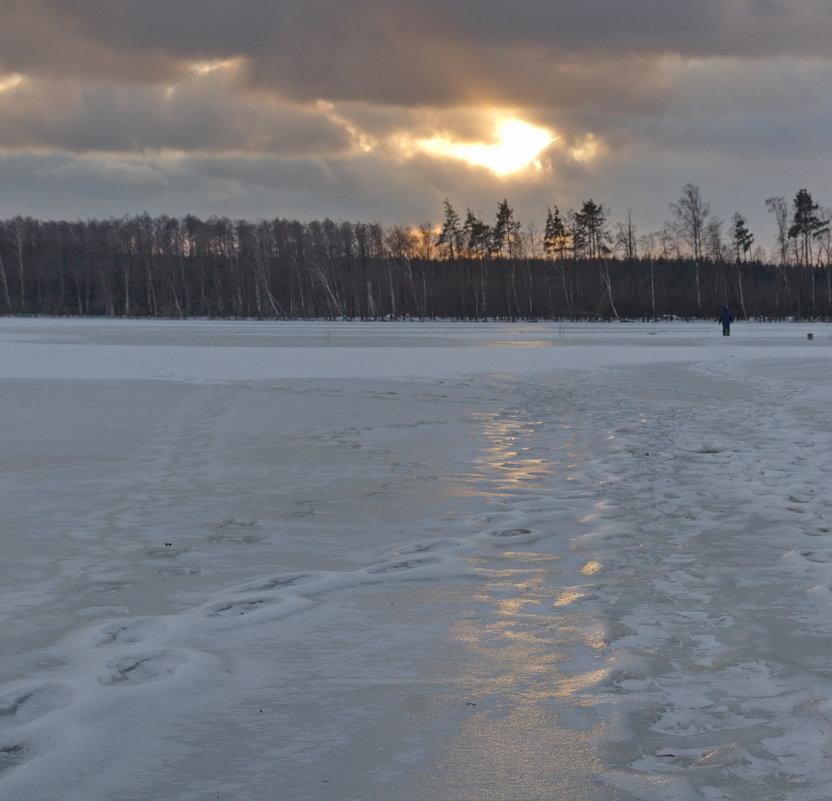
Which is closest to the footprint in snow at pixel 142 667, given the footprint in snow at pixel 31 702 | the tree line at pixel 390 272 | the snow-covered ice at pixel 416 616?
the snow-covered ice at pixel 416 616

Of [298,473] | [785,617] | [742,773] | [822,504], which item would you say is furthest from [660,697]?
[298,473]

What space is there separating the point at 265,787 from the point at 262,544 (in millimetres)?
3049

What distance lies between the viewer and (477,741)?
2.86m

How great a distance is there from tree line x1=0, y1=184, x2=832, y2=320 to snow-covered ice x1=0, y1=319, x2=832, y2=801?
6224 cm

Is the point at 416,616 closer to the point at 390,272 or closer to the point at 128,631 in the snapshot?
the point at 128,631

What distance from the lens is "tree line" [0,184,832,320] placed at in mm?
73125

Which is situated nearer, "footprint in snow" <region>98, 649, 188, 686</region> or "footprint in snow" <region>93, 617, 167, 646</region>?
"footprint in snow" <region>98, 649, 188, 686</region>

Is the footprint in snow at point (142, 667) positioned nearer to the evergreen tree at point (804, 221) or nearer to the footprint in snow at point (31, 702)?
the footprint in snow at point (31, 702)

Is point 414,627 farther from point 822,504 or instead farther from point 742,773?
point 822,504

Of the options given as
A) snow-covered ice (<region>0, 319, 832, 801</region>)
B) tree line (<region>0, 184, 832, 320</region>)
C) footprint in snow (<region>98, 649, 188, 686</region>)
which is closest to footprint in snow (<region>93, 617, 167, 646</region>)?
snow-covered ice (<region>0, 319, 832, 801</region>)

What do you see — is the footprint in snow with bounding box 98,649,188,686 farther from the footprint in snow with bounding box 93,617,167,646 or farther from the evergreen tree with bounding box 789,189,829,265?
the evergreen tree with bounding box 789,189,829,265

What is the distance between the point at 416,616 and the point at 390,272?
264 ft

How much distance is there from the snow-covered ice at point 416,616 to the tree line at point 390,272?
62243mm

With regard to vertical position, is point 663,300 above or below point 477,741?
above
